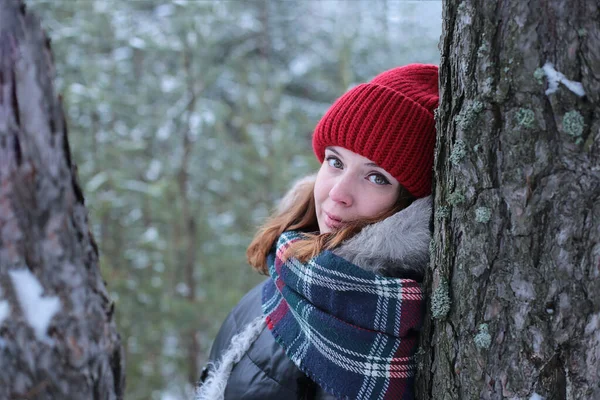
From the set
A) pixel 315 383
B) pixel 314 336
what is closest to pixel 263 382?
pixel 315 383

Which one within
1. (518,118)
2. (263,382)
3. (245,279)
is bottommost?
(245,279)

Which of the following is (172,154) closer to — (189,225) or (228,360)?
(189,225)

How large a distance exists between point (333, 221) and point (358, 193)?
0.13m

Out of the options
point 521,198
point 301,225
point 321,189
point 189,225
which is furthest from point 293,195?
point 189,225

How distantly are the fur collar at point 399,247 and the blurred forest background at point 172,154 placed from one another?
3094 mm

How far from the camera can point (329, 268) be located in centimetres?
141

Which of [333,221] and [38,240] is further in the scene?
[333,221]

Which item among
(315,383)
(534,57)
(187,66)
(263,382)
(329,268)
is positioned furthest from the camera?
(187,66)

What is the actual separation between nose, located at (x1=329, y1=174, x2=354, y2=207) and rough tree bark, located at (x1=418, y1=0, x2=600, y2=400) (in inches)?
16.1

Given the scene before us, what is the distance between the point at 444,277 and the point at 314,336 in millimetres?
437

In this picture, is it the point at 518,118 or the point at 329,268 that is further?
the point at 329,268

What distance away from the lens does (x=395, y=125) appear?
1576 mm

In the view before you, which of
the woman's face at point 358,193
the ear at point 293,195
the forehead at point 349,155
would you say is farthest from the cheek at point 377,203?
the ear at point 293,195

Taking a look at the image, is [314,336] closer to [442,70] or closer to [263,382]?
[263,382]
